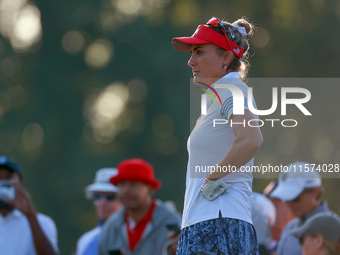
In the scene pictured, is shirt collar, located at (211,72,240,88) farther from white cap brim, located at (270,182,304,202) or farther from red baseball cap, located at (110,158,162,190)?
red baseball cap, located at (110,158,162,190)

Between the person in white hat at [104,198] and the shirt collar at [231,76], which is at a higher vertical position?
the person in white hat at [104,198]

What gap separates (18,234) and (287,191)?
2.07 metres

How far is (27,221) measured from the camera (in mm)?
5586

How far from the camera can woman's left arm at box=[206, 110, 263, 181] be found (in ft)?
10.1

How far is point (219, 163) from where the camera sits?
3.11m

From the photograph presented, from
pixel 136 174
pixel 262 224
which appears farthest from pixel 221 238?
pixel 136 174

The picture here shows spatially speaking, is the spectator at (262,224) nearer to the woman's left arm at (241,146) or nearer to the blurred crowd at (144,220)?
the blurred crowd at (144,220)

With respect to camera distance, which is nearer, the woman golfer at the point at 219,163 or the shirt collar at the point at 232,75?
the woman golfer at the point at 219,163

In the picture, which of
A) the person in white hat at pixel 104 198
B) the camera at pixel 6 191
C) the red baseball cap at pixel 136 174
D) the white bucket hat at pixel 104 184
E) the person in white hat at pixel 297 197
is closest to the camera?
the person in white hat at pixel 297 197

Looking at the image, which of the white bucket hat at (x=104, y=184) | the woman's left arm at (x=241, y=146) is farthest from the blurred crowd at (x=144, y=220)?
the woman's left arm at (x=241, y=146)

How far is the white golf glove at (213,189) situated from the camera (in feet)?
10.3

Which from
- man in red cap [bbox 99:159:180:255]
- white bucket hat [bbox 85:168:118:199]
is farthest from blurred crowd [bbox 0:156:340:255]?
white bucket hat [bbox 85:168:118:199]

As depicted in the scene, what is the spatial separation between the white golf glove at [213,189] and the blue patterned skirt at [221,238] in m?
0.10

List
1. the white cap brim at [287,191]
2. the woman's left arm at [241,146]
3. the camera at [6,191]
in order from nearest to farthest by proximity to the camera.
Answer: the woman's left arm at [241,146]
the white cap brim at [287,191]
the camera at [6,191]
